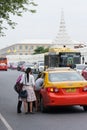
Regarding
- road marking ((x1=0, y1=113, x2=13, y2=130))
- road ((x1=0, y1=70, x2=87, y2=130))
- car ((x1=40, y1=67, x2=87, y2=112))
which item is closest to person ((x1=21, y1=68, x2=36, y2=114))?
car ((x1=40, y1=67, x2=87, y2=112))

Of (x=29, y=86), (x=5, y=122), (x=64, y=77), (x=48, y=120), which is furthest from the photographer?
(x=64, y=77)

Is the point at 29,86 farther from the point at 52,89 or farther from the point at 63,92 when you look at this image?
the point at 63,92

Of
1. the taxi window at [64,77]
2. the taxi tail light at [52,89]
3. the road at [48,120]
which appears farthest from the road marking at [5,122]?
the taxi window at [64,77]

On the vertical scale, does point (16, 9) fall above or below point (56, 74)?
above

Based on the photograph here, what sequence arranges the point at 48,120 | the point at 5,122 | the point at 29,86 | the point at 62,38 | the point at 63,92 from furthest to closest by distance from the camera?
the point at 62,38 < the point at 29,86 < the point at 63,92 < the point at 48,120 < the point at 5,122

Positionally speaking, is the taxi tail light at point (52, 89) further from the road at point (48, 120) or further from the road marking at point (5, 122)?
the road marking at point (5, 122)

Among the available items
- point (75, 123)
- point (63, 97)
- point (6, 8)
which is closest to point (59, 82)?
point (63, 97)

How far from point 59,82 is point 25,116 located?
1.54 metres

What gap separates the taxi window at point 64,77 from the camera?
17.1m

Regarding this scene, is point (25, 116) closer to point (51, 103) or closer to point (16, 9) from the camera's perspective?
point (51, 103)

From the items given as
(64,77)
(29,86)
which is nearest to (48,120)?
(29,86)

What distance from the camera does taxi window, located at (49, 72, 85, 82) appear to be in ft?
56.2

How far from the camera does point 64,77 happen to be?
17281 mm

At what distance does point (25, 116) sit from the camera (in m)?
16.6
